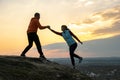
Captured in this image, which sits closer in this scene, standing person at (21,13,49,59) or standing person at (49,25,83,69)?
standing person at (21,13,49,59)

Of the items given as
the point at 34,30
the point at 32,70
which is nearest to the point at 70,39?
the point at 34,30

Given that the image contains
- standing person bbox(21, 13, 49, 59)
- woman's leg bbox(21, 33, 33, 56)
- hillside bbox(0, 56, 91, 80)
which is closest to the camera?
hillside bbox(0, 56, 91, 80)

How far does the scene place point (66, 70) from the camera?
93.2ft

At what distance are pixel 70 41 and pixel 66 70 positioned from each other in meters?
1.94

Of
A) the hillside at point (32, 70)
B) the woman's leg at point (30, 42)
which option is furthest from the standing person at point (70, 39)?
the woman's leg at point (30, 42)

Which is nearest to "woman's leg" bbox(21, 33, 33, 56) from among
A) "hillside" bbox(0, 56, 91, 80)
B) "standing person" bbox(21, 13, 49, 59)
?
"standing person" bbox(21, 13, 49, 59)

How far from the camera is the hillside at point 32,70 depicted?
25219 mm

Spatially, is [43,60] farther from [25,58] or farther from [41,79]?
[41,79]

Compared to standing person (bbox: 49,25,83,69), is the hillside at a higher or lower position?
lower

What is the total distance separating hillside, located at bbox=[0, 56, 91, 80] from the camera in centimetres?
2522

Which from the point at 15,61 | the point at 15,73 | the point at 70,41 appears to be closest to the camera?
the point at 15,73

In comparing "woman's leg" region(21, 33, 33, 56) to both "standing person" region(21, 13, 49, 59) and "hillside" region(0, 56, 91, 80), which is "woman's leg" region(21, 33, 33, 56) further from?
"hillside" region(0, 56, 91, 80)

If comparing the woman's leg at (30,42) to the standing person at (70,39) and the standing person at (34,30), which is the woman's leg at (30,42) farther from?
the standing person at (70,39)

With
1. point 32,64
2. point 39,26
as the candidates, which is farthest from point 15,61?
A: point 39,26
